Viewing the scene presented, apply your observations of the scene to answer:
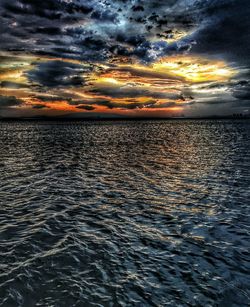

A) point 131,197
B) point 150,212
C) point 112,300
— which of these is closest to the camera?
point 112,300

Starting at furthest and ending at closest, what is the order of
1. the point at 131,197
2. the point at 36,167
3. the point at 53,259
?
1. the point at 36,167
2. the point at 131,197
3. the point at 53,259

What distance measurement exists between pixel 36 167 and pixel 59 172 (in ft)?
16.6

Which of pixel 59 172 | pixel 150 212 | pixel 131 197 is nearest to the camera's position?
pixel 150 212

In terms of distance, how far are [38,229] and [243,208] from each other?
12.9 meters

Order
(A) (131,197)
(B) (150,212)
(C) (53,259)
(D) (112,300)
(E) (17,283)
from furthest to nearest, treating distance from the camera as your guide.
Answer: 1. (A) (131,197)
2. (B) (150,212)
3. (C) (53,259)
4. (E) (17,283)
5. (D) (112,300)

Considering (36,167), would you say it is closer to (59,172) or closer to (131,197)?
(59,172)

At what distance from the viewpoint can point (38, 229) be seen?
50.9 feet

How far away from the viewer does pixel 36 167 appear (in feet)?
124

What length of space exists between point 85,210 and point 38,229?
4.12 metres

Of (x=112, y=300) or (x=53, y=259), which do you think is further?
(x=53, y=259)

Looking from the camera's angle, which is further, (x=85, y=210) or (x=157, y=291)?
(x=85, y=210)

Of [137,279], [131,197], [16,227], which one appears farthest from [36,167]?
[137,279]

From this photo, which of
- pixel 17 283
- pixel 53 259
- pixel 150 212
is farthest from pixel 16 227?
pixel 150 212

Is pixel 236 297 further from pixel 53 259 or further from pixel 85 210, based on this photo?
pixel 85 210
